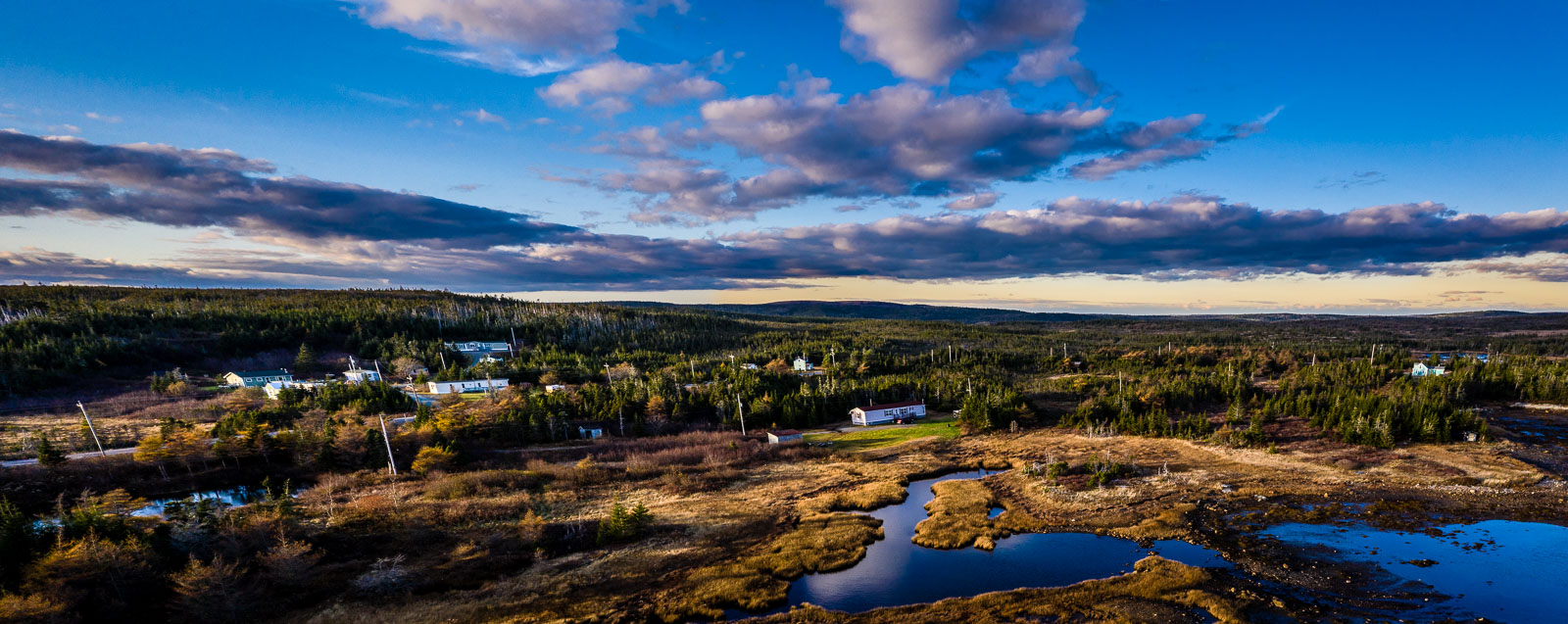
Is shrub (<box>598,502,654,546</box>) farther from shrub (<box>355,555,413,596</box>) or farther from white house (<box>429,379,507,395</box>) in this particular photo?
white house (<box>429,379,507,395</box>)

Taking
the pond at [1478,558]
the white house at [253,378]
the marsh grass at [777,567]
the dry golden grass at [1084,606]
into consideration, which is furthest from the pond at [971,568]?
the white house at [253,378]

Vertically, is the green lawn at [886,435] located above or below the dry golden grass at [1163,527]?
below

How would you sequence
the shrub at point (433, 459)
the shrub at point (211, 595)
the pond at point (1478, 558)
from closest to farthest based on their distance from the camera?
1. the shrub at point (211, 595)
2. the pond at point (1478, 558)
3. the shrub at point (433, 459)

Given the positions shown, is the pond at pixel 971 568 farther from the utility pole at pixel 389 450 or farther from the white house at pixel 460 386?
the white house at pixel 460 386

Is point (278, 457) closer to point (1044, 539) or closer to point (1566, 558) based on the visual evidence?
point (1044, 539)

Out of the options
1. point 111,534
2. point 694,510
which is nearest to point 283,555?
point 111,534

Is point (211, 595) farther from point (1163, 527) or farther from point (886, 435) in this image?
point (886, 435)
